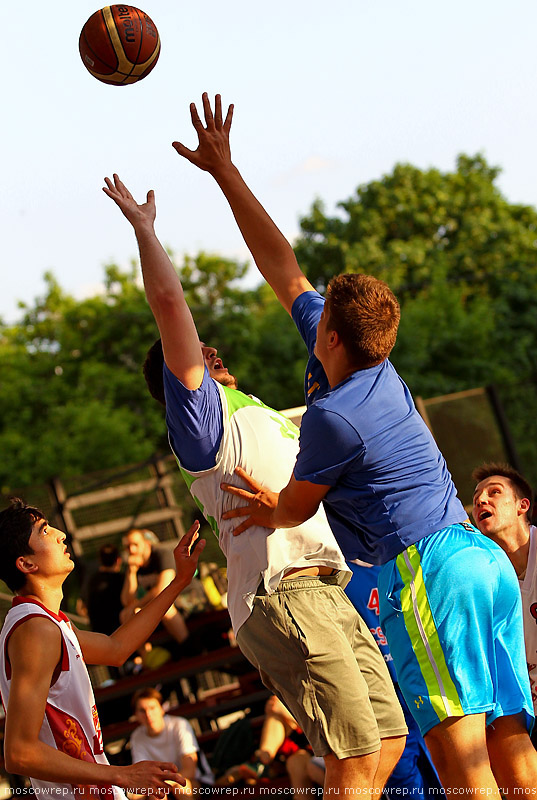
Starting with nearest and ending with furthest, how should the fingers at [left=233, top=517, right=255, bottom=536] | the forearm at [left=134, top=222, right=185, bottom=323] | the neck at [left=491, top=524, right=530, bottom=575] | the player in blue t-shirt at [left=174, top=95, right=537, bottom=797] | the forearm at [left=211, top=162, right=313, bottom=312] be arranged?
the player in blue t-shirt at [left=174, top=95, right=537, bottom=797] < the forearm at [left=134, top=222, right=185, bottom=323] < the fingers at [left=233, top=517, right=255, bottom=536] < the forearm at [left=211, top=162, right=313, bottom=312] < the neck at [left=491, top=524, right=530, bottom=575]

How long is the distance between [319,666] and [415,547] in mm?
552

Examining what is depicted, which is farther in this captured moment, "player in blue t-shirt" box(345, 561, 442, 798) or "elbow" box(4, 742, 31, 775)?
"player in blue t-shirt" box(345, 561, 442, 798)

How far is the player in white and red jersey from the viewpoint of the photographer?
252 cm

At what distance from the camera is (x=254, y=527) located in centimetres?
328

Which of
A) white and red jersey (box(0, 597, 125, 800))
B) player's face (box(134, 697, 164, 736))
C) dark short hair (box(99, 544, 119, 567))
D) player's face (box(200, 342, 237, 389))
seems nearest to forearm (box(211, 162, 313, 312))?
player's face (box(200, 342, 237, 389))

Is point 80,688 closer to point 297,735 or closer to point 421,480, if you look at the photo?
point 421,480

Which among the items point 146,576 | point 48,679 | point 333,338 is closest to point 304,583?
point 333,338

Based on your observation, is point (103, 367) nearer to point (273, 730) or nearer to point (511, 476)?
point (273, 730)

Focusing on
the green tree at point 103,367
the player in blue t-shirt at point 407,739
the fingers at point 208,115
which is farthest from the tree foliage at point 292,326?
the fingers at point 208,115

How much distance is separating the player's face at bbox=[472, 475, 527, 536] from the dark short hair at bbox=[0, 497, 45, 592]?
204 centimetres

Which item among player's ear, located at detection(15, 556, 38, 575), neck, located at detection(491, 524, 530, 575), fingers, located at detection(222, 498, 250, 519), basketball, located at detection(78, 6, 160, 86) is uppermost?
basketball, located at detection(78, 6, 160, 86)

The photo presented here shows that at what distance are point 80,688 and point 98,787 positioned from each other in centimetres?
30

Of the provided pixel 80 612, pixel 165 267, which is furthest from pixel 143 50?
pixel 80 612

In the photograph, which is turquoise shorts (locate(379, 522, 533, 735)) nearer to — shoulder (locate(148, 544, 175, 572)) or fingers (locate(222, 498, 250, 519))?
fingers (locate(222, 498, 250, 519))
